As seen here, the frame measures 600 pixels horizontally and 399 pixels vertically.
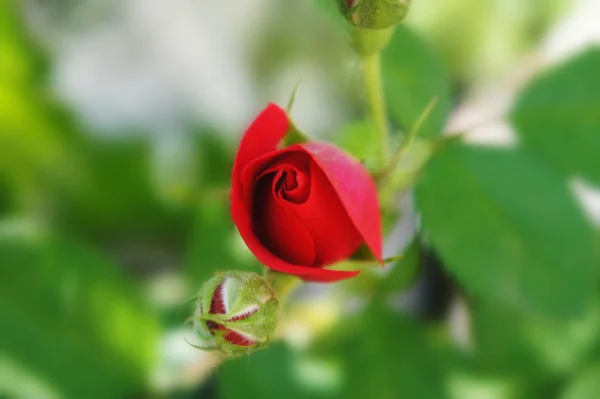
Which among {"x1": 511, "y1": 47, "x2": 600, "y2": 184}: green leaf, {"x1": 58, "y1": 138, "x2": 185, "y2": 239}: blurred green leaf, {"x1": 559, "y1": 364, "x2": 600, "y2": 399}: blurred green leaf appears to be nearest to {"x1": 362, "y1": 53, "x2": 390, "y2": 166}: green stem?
{"x1": 511, "y1": 47, "x2": 600, "y2": 184}: green leaf

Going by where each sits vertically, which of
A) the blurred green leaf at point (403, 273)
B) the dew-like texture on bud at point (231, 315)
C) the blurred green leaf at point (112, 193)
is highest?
the blurred green leaf at point (112, 193)

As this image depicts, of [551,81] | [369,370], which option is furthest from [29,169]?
[551,81]

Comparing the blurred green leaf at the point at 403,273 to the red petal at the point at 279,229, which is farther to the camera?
the blurred green leaf at the point at 403,273

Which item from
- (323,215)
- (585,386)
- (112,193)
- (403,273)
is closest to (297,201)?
(323,215)

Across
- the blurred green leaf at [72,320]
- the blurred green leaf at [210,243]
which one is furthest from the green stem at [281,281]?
the blurred green leaf at [72,320]

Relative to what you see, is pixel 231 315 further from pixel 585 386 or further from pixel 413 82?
pixel 585 386

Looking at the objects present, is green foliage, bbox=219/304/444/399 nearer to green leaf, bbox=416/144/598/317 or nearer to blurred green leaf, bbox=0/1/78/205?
green leaf, bbox=416/144/598/317

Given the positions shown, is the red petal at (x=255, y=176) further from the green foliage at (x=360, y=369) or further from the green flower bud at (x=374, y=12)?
the green foliage at (x=360, y=369)
